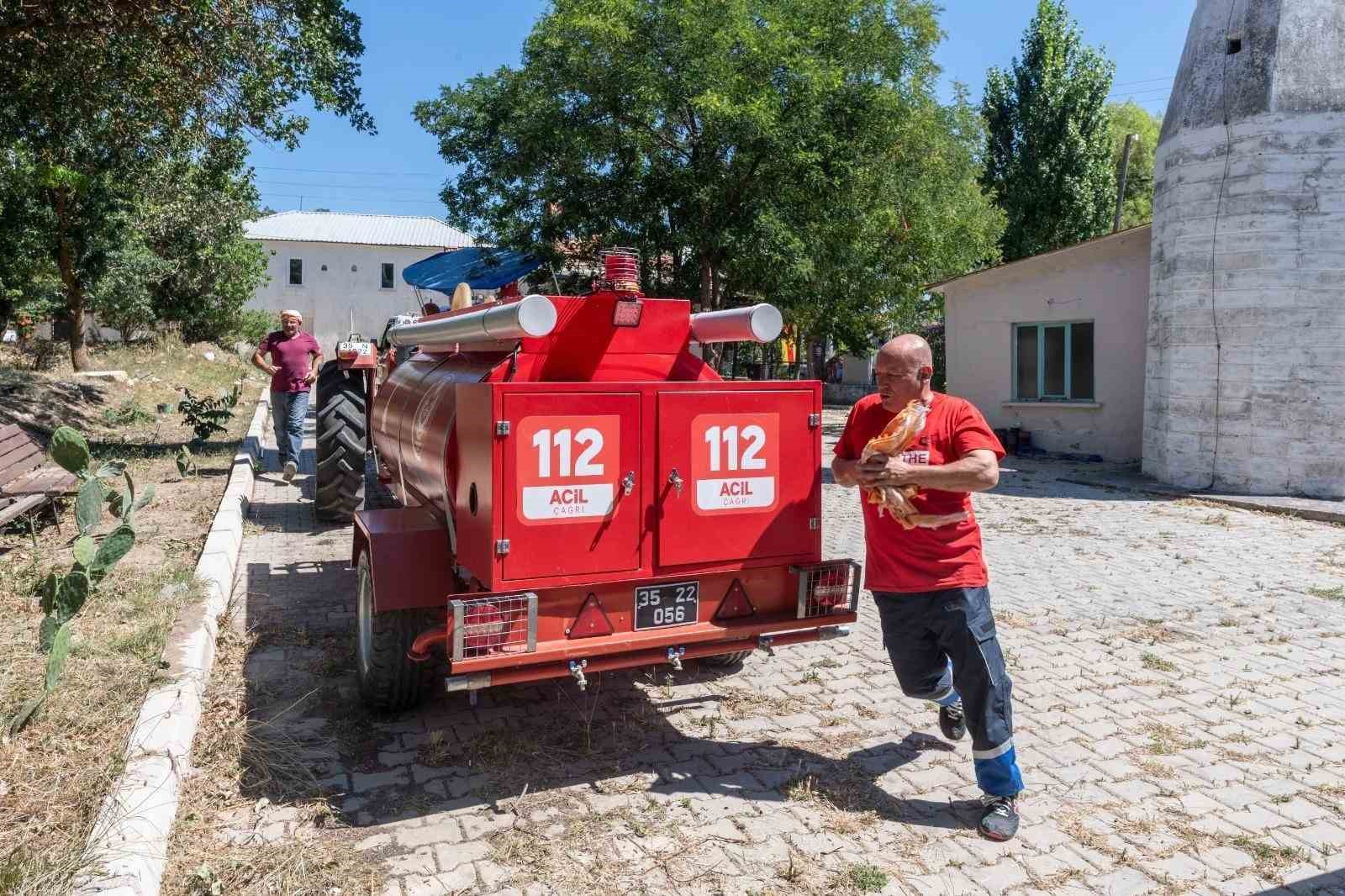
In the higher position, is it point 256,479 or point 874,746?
point 256,479

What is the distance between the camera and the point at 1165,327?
12.7 m

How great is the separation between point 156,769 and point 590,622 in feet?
5.70

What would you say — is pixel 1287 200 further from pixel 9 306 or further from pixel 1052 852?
pixel 9 306

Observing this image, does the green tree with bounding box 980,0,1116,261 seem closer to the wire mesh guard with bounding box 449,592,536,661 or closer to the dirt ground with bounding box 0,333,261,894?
the dirt ground with bounding box 0,333,261,894

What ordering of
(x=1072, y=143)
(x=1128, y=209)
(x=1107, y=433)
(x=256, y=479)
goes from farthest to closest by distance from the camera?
(x=1128, y=209)
(x=1072, y=143)
(x=1107, y=433)
(x=256, y=479)

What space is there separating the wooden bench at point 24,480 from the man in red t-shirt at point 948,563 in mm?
6172

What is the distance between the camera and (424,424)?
5.20 m

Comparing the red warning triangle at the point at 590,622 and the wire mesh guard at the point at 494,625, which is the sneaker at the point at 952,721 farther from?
the wire mesh guard at the point at 494,625

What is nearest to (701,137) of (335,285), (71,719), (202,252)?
(71,719)

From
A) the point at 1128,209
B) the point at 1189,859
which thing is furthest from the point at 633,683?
the point at 1128,209

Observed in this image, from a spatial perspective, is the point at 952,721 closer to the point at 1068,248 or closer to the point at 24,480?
the point at 24,480

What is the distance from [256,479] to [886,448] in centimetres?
935

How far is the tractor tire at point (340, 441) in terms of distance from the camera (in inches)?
344

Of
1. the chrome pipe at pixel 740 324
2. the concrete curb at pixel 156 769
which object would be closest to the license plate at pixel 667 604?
the chrome pipe at pixel 740 324
